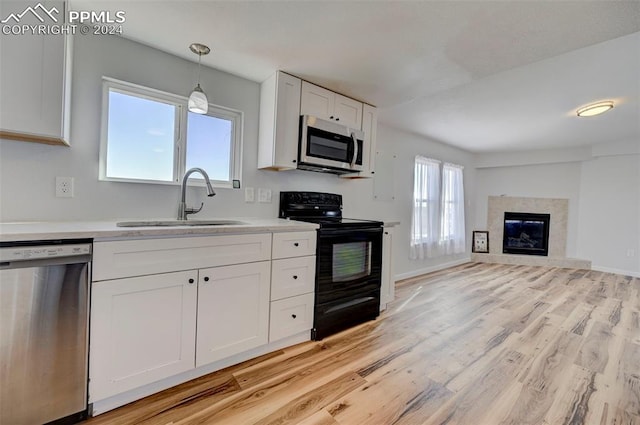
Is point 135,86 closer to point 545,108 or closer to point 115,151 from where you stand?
point 115,151

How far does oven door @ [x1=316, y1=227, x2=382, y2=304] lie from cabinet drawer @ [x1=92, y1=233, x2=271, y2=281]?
51 centimetres

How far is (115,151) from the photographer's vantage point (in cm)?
187

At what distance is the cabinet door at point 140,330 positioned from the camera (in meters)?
1.35

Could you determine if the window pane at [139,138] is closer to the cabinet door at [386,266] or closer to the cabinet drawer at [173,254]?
the cabinet drawer at [173,254]

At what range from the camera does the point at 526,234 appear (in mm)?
5773

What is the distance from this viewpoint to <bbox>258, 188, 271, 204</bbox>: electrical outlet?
2.48 metres

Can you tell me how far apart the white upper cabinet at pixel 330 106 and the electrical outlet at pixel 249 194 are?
805mm

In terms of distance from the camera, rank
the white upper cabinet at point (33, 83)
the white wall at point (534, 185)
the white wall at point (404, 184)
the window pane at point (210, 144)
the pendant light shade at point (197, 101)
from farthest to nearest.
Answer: the white wall at point (534, 185) → the white wall at point (404, 184) → the window pane at point (210, 144) → the pendant light shade at point (197, 101) → the white upper cabinet at point (33, 83)

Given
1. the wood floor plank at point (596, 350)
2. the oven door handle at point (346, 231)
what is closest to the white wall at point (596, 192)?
the wood floor plank at point (596, 350)

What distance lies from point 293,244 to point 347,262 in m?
0.60

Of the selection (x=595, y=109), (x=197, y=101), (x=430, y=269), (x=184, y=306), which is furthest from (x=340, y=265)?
(x=595, y=109)

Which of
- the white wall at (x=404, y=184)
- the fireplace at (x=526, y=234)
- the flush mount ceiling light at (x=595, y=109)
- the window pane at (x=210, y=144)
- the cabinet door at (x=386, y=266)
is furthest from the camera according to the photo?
the fireplace at (x=526, y=234)

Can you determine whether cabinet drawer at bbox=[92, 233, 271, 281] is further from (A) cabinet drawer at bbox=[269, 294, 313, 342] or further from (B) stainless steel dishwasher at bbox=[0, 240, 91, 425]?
(A) cabinet drawer at bbox=[269, 294, 313, 342]

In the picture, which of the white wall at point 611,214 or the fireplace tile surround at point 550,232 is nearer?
the white wall at point 611,214
